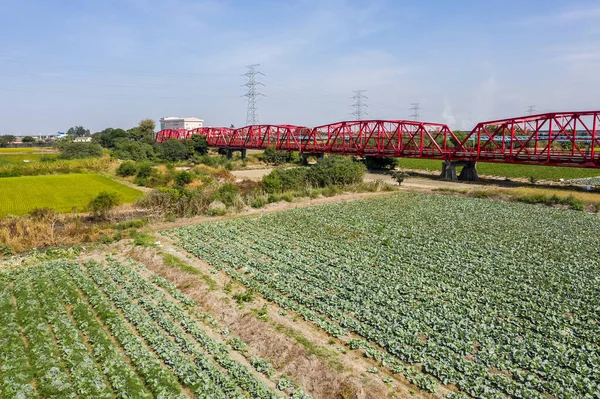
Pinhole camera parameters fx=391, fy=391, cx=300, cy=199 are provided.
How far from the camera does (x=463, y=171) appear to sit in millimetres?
49906

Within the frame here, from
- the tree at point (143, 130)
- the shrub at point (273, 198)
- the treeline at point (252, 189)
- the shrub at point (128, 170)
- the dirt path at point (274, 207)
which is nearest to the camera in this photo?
the dirt path at point (274, 207)

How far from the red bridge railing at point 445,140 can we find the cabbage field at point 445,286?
17.2m

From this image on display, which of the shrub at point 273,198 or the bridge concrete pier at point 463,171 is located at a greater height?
the bridge concrete pier at point 463,171

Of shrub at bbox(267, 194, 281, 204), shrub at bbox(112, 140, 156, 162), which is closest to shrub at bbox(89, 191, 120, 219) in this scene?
shrub at bbox(267, 194, 281, 204)

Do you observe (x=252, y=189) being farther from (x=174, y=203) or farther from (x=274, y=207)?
(x=174, y=203)

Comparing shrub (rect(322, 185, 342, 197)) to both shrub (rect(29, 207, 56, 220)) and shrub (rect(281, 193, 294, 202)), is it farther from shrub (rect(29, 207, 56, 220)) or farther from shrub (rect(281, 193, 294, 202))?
shrub (rect(29, 207, 56, 220))

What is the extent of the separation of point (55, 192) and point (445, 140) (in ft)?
153

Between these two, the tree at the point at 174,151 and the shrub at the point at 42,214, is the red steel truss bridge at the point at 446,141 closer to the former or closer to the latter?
the tree at the point at 174,151

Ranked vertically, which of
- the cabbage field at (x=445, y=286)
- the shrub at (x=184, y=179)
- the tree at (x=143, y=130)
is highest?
the tree at (x=143, y=130)

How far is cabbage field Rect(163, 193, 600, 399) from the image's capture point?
1005cm

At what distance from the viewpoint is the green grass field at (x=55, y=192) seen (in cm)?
3338

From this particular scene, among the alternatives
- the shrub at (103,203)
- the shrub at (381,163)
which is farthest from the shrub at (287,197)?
the shrub at (381,163)

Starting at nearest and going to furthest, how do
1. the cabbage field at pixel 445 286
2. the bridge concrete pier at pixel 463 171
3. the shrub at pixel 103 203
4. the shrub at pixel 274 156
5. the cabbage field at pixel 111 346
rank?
the cabbage field at pixel 111 346 → the cabbage field at pixel 445 286 → the shrub at pixel 103 203 → the bridge concrete pier at pixel 463 171 → the shrub at pixel 274 156

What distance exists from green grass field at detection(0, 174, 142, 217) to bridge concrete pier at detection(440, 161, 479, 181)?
36.7 metres
